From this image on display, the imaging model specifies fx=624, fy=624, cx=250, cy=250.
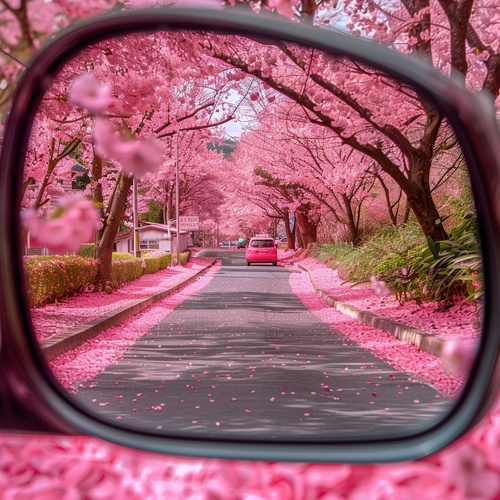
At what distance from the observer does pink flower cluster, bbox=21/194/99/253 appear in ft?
3.59

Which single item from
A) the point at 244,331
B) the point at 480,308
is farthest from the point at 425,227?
the point at 480,308

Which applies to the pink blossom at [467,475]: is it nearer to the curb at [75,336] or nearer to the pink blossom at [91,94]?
the curb at [75,336]

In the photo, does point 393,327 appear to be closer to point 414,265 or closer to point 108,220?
point 414,265

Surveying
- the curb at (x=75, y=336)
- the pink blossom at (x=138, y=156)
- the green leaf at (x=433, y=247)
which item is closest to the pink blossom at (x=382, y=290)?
the green leaf at (x=433, y=247)

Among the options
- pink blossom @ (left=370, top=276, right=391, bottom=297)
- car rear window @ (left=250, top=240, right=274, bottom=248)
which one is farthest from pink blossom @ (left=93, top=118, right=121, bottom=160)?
car rear window @ (left=250, top=240, right=274, bottom=248)

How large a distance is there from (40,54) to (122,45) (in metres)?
0.37

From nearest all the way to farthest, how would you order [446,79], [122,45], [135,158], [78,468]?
[446,79], [135,158], [122,45], [78,468]

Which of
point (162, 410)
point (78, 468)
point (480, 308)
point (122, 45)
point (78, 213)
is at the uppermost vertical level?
point (122, 45)

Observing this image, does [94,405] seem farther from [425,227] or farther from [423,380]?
[425,227]

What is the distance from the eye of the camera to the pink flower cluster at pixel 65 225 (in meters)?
1.09

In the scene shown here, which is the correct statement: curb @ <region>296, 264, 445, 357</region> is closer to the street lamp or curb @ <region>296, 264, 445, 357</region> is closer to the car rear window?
the street lamp

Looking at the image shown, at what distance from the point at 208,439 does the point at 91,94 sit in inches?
26.8

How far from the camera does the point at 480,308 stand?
106 cm

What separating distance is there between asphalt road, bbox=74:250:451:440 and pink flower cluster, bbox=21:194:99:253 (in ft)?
1.12
